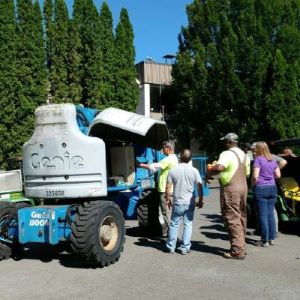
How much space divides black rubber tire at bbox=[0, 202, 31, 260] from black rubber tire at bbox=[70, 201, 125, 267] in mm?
1290

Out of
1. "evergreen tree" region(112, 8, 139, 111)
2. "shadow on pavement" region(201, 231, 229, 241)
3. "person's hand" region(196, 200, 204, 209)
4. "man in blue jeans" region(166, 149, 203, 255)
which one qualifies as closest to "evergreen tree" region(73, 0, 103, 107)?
"evergreen tree" region(112, 8, 139, 111)

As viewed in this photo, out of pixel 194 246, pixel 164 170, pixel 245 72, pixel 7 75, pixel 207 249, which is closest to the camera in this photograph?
pixel 207 249

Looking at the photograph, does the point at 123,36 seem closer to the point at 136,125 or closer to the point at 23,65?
the point at 23,65

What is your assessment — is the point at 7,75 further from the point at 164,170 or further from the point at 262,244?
the point at 262,244

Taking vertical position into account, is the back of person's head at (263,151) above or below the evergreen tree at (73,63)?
below

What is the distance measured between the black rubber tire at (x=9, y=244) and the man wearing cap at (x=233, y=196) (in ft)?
10.4

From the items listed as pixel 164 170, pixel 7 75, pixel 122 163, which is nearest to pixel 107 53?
pixel 7 75

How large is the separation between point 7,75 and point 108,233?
491 inches

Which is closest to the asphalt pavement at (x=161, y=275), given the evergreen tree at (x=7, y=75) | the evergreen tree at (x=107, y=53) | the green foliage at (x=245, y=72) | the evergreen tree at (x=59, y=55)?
the evergreen tree at (x=7, y=75)

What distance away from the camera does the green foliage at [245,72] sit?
25.0 m

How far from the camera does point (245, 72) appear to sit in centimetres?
2598

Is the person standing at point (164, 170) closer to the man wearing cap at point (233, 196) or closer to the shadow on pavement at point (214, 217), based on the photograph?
the man wearing cap at point (233, 196)

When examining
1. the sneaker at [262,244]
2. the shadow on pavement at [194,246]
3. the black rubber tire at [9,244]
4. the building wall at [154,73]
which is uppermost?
the building wall at [154,73]

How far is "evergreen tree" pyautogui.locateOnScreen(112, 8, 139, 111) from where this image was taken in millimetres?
22391
